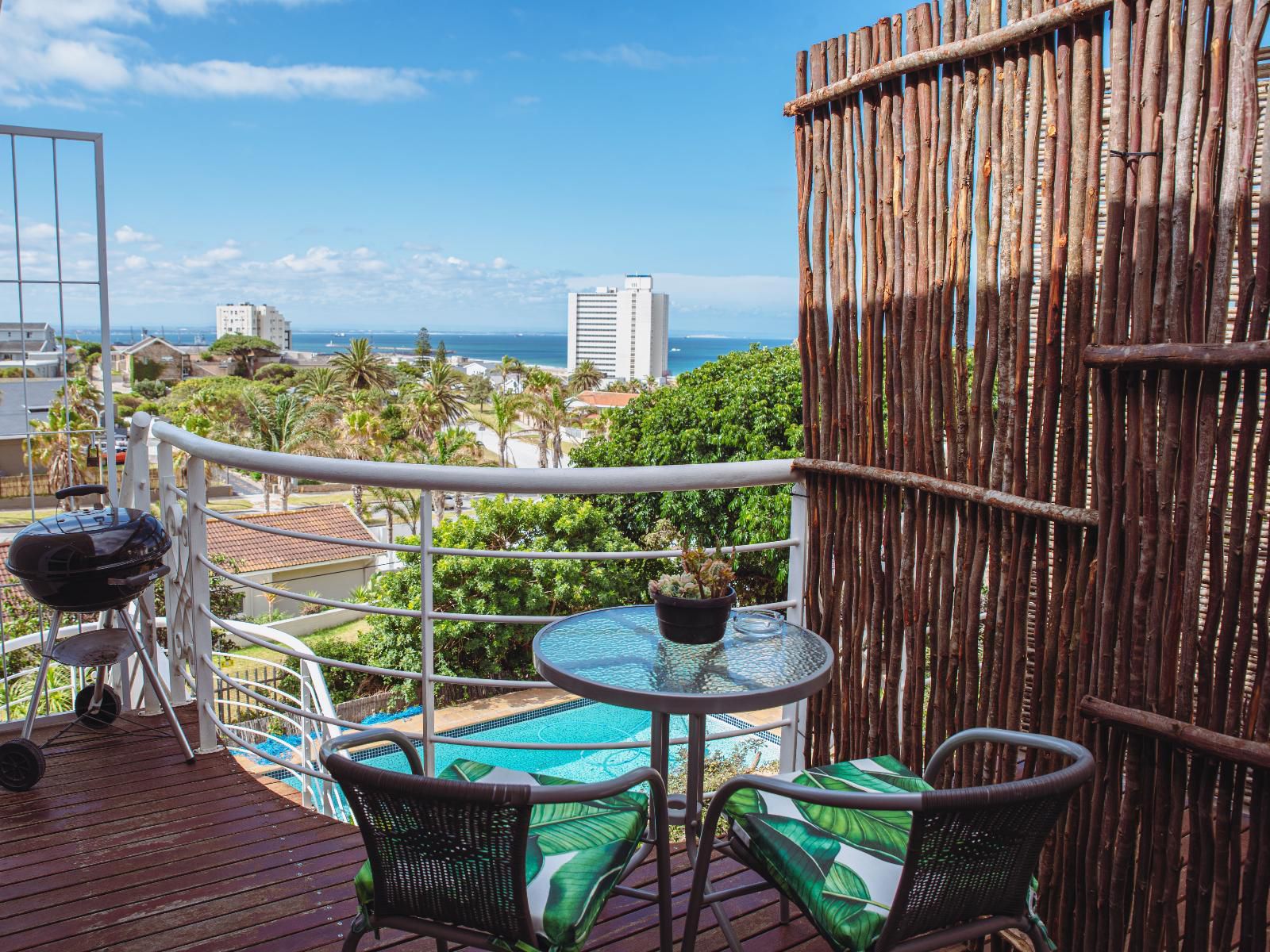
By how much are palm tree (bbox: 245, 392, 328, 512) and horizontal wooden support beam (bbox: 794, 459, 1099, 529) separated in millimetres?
33216

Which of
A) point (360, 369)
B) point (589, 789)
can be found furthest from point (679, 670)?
point (360, 369)

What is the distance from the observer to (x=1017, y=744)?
1.74 metres

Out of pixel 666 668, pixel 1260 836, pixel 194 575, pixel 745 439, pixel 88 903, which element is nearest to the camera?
pixel 1260 836

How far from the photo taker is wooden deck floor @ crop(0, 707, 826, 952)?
6.88 ft

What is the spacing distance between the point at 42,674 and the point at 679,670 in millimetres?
2133

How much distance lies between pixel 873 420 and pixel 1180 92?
1011mm

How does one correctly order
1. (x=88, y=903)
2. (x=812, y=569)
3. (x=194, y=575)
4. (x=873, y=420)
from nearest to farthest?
(x=88, y=903), (x=873, y=420), (x=812, y=569), (x=194, y=575)

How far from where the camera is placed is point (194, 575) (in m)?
2.91

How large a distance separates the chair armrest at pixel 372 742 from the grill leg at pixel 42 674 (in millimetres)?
1592

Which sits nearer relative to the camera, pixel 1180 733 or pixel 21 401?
pixel 1180 733

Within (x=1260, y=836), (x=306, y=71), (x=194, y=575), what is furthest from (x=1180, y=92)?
(x=306, y=71)

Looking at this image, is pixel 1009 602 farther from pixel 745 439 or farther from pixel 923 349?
pixel 745 439

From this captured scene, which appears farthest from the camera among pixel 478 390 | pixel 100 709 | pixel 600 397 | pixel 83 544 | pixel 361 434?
pixel 600 397

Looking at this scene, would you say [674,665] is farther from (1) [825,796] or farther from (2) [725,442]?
(2) [725,442]
